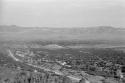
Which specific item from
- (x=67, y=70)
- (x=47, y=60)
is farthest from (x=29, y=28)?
(x=67, y=70)

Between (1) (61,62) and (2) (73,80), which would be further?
(1) (61,62)

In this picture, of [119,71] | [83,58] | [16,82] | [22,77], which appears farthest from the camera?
[83,58]

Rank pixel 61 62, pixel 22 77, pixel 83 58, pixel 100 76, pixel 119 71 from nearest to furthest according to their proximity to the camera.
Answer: pixel 22 77
pixel 100 76
pixel 119 71
pixel 61 62
pixel 83 58

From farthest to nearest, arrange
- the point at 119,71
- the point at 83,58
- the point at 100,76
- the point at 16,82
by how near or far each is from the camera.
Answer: the point at 83,58 < the point at 119,71 < the point at 100,76 < the point at 16,82

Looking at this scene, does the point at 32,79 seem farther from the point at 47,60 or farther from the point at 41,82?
the point at 47,60

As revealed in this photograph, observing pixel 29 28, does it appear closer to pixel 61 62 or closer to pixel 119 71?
pixel 61 62

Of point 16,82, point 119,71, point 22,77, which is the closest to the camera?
point 16,82

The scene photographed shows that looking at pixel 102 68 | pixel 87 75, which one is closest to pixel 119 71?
pixel 102 68

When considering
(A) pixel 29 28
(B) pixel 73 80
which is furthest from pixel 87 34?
(B) pixel 73 80

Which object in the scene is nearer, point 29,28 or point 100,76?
point 100,76
